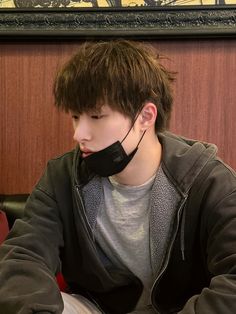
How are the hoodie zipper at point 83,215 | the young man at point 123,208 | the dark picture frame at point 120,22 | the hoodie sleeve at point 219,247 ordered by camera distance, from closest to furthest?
the hoodie sleeve at point 219,247 → the young man at point 123,208 → the hoodie zipper at point 83,215 → the dark picture frame at point 120,22

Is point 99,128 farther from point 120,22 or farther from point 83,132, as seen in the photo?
point 120,22

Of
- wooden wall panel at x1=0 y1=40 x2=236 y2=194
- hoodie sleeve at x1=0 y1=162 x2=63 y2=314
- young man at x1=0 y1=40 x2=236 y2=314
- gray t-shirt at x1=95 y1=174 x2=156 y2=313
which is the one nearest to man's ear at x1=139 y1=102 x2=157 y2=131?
young man at x1=0 y1=40 x2=236 y2=314

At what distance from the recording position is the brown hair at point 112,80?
38.6 inches

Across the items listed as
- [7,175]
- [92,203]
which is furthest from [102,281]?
[7,175]

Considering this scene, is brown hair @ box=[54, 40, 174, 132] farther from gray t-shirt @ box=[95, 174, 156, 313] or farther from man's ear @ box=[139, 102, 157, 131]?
gray t-shirt @ box=[95, 174, 156, 313]

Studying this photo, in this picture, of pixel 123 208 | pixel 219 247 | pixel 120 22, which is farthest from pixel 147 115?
→ pixel 120 22

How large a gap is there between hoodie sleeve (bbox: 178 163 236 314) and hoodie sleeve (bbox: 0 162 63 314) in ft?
0.97

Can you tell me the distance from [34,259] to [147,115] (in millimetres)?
433

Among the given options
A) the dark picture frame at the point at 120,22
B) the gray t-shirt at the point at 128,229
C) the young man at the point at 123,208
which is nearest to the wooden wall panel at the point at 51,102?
the dark picture frame at the point at 120,22

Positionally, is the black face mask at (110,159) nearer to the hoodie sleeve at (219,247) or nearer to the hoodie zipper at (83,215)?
the hoodie zipper at (83,215)

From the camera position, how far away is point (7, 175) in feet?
5.24

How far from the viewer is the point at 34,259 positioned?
3.31ft

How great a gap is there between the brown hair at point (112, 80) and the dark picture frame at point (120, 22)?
40 cm

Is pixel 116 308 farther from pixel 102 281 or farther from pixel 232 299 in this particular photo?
pixel 232 299
